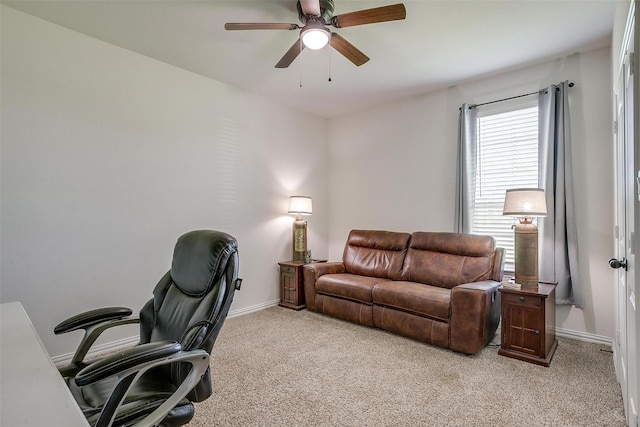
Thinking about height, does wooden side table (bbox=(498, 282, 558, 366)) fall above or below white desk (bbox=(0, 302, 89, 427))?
below

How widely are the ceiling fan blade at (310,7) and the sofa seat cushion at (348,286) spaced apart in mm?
2496

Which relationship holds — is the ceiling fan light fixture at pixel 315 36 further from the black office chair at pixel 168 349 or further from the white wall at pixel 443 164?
the white wall at pixel 443 164

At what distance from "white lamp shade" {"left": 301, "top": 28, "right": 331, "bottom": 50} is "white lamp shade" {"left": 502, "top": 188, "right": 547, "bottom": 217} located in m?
2.04

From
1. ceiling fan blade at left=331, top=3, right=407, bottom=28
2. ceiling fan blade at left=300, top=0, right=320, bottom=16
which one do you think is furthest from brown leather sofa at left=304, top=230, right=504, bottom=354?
ceiling fan blade at left=300, top=0, right=320, bottom=16

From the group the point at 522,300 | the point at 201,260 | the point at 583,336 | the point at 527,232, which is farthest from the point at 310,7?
the point at 583,336

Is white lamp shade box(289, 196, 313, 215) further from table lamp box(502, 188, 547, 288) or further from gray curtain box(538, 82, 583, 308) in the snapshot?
gray curtain box(538, 82, 583, 308)

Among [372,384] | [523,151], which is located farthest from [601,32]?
[372,384]

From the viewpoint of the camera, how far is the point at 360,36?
2.79 metres

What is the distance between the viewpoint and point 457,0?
2.33 meters

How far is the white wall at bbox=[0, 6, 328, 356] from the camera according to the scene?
98.0 inches

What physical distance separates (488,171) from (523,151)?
1.27 ft

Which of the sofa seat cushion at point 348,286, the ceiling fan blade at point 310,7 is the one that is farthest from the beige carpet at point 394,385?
the ceiling fan blade at point 310,7

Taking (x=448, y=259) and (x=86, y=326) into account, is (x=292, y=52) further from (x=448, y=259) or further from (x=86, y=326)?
(x=448, y=259)

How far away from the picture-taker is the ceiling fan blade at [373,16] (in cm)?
199
